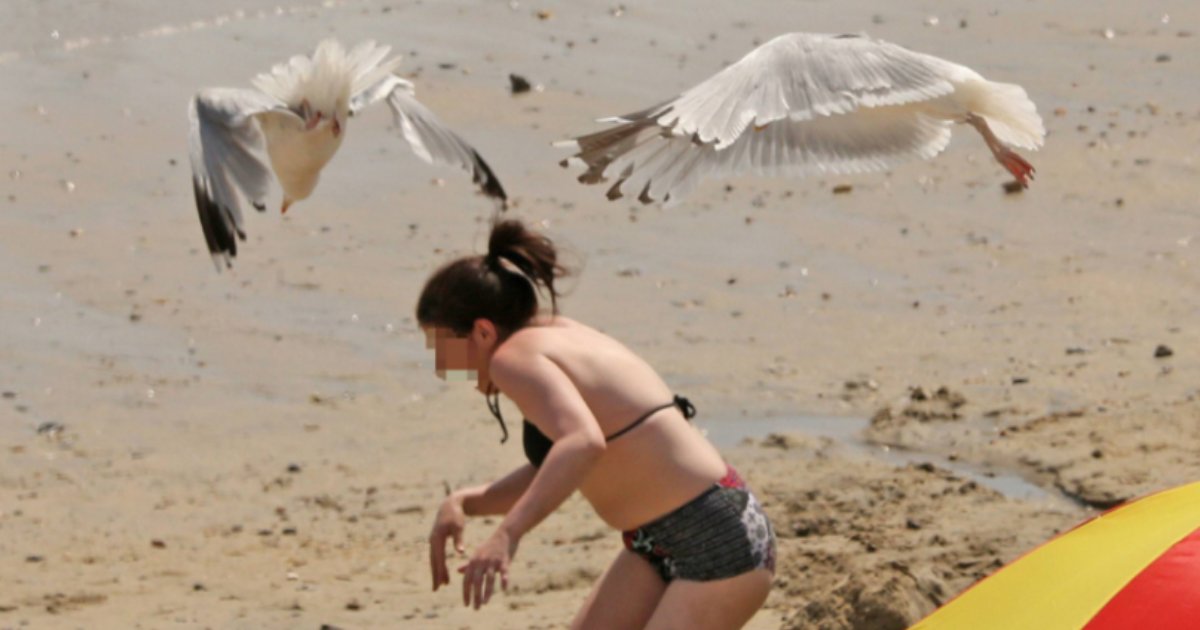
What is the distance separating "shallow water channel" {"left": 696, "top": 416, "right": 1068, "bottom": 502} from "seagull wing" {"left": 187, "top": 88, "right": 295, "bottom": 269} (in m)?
2.04

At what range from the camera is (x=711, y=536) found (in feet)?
13.9

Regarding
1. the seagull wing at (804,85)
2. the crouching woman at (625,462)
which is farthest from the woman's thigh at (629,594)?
the seagull wing at (804,85)

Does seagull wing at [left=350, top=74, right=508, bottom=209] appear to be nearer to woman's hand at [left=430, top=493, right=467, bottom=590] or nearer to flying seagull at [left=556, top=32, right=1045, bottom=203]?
flying seagull at [left=556, top=32, right=1045, bottom=203]

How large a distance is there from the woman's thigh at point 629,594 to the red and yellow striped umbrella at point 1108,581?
703 mm

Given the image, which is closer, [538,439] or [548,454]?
[548,454]

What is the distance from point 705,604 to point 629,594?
195 mm

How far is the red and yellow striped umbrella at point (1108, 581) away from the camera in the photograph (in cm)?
420

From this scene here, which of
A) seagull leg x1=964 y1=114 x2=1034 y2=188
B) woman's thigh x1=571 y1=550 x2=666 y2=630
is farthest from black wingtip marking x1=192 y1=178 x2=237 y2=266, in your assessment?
seagull leg x1=964 y1=114 x2=1034 y2=188

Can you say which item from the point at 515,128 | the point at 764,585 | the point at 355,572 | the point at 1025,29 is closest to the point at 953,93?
the point at 764,585

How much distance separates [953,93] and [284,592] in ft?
8.21

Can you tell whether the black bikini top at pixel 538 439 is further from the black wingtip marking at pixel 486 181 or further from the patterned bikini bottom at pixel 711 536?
the black wingtip marking at pixel 486 181

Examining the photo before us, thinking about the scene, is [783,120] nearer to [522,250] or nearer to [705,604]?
[522,250]

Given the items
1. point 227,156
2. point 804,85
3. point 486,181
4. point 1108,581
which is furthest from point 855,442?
point 1108,581

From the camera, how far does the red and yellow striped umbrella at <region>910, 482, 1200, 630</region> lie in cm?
420
